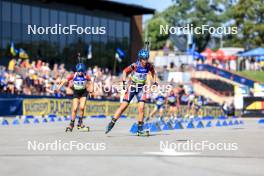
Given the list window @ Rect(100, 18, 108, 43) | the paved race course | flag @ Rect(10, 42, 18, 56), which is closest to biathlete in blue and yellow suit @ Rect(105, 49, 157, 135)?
the paved race course

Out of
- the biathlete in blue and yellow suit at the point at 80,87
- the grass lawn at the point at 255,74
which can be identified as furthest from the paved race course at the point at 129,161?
the grass lawn at the point at 255,74

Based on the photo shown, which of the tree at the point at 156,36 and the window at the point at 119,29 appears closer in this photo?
the window at the point at 119,29

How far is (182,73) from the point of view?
54062 millimetres

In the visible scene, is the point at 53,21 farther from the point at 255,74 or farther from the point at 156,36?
the point at 156,36

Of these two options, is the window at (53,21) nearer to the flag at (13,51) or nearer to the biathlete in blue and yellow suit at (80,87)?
the flag at (13,51)

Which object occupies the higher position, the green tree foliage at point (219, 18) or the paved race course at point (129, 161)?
the green tree foliage at point (219, 18)

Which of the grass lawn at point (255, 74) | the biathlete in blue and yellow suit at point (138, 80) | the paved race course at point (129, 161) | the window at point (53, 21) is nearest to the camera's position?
the paved race course at point (129, 161)

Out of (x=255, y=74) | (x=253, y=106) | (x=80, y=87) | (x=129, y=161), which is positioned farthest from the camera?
(x=255, y=74)

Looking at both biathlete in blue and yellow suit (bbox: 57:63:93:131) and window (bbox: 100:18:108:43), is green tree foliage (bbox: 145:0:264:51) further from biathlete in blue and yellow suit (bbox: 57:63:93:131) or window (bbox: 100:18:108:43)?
biathlete in blue and yellow suit (bbox: 57:63:93:131)

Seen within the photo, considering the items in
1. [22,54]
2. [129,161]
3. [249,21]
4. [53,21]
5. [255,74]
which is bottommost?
[129,161]

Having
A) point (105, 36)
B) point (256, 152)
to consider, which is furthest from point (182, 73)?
point (256, 152)

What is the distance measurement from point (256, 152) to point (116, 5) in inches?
1935

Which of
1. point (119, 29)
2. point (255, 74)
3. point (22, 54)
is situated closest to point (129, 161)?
point (22, 54)

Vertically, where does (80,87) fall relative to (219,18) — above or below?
below
